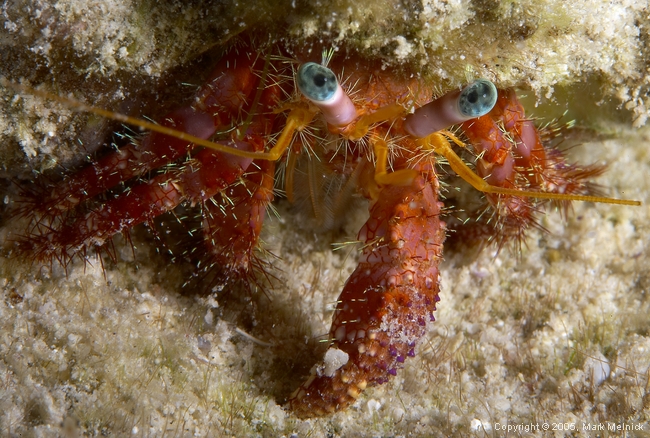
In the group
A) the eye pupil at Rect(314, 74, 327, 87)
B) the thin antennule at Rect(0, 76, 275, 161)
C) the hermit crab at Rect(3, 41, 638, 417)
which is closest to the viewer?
the thin antennule at Rect(0, 76, 275, 161)

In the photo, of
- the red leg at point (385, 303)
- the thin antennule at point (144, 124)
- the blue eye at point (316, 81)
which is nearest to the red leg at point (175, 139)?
the thin antennule at point (144, 124)

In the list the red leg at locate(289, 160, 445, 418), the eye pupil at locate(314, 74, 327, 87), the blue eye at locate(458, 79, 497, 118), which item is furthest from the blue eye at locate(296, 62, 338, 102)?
the red leg at locate(289, 160, 445, 418)

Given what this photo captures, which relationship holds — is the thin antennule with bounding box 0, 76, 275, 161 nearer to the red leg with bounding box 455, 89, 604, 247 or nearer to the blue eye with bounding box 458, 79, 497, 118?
the blue eye with bounding box 458, 79, 497, 118

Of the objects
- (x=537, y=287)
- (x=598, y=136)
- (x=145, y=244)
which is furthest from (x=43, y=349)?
(x=598, y=136)

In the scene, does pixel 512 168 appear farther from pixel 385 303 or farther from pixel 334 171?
pixel 385 303

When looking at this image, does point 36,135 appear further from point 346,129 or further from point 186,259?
point 346,129
